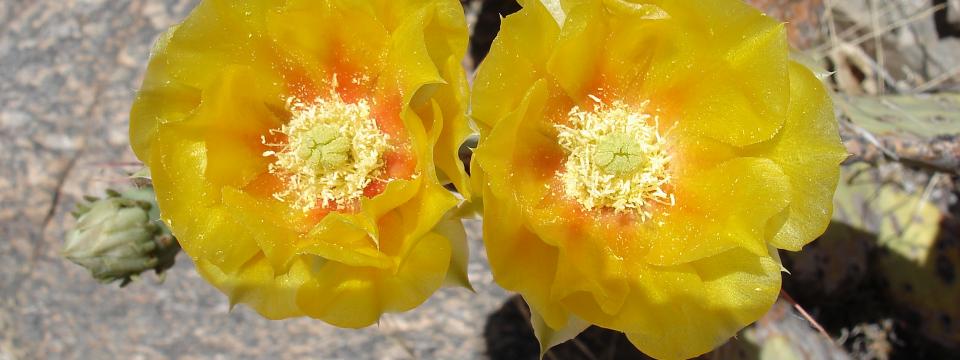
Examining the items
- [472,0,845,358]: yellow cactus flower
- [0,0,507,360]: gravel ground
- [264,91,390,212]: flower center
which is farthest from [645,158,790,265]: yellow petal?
[0,0,507,360]: gravel ground

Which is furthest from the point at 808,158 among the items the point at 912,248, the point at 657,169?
the point at 912,248

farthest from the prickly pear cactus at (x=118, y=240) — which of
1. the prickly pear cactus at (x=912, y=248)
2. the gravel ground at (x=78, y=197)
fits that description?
the prickly pear cactus at (x=912, y=248)

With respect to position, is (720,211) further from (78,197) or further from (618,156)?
(78,197)

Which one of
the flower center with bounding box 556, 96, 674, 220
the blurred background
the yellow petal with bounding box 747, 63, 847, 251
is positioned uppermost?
the yellow petal with bounding box 747, 63, 847, 251

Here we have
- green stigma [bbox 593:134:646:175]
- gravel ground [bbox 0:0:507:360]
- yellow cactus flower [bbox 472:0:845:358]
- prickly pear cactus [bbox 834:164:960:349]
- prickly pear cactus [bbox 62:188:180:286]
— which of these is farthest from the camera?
gravel ground [bbox 0:0:507:360]

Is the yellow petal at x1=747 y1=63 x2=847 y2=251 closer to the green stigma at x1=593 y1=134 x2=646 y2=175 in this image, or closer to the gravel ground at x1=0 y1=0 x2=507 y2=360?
the green stigma at x1=593 y1=134 x2=646 y2=175

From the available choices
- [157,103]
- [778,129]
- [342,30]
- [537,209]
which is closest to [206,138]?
[157,103]
